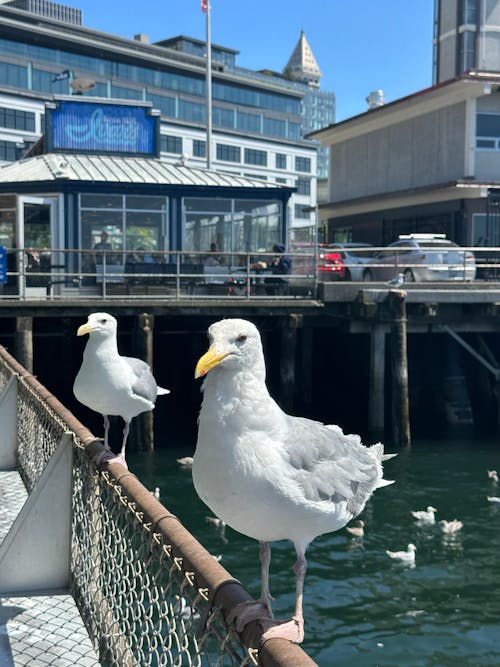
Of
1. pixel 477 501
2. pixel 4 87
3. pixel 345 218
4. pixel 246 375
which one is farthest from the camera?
pixel 4 87

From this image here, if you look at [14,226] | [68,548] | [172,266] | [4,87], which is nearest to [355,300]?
[172,266]

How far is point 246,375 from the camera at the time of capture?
3635 millimetres

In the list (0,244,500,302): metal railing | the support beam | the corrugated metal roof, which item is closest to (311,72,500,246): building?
(0,244,500,302): metal railing

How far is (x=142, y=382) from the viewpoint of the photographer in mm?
7320

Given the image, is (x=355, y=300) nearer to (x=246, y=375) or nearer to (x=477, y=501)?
(x=477, y=501)

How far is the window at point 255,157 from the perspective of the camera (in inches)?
3258

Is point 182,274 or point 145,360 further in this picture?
point 182,274

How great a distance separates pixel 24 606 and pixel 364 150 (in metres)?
34.9

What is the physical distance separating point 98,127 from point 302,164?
64237mm

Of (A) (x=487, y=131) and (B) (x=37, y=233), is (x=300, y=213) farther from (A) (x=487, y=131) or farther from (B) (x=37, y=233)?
(B) (x=37, y=233)

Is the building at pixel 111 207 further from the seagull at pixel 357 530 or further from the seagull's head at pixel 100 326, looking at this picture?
the seagull's head at pixel 100 326

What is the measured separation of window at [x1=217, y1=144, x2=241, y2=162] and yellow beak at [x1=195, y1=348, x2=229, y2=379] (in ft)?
254

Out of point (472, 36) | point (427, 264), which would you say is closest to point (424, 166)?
point (427, 264)

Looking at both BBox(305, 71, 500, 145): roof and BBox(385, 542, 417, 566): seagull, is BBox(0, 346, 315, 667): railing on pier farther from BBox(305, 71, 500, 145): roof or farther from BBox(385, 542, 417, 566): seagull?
BBox(305, 71, 500, 145): roof
